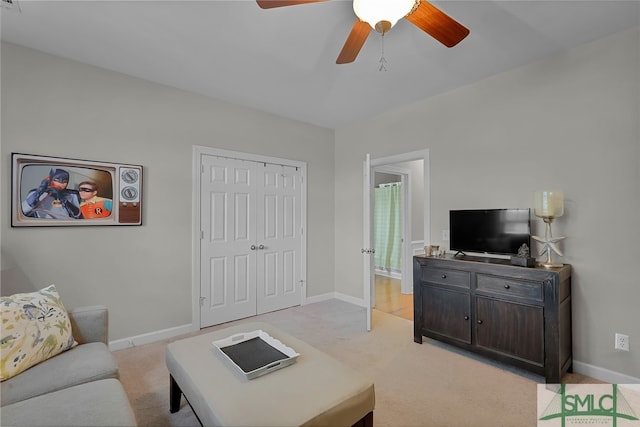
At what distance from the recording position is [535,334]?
7.84ft

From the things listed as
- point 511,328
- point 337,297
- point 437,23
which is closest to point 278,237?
point 337,297

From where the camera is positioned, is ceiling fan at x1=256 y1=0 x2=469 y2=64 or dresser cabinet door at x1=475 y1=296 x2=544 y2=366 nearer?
ceiling fan at x1=256 y1=0 x2=469 y2=64

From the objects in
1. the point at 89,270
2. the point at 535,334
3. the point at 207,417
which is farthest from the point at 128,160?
the point at 535,334

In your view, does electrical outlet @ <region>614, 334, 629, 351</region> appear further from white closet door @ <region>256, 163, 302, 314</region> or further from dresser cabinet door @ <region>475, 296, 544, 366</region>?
white closet door @ <region>256, 163, 302, 314</region>

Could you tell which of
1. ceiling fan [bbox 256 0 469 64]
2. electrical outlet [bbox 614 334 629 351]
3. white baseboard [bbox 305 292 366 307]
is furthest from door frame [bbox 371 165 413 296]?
ceiling fan [bbox 256 0 469 64]

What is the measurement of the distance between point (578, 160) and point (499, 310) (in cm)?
140

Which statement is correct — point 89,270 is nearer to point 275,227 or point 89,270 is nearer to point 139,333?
point 139,333

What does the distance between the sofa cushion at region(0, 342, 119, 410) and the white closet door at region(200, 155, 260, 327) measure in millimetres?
1776

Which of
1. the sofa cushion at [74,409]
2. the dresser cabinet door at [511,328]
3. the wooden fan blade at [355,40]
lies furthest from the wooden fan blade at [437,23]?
the sofa cushion at [74,409]

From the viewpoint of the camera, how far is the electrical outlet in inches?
91.4

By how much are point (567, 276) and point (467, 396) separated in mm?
1262

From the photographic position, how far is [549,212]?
8.29ft

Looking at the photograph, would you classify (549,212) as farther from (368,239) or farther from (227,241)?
(227,241)

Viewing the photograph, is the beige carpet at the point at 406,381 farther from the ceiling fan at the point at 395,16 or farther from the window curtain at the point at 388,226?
the window curtain at the point at 388,226
